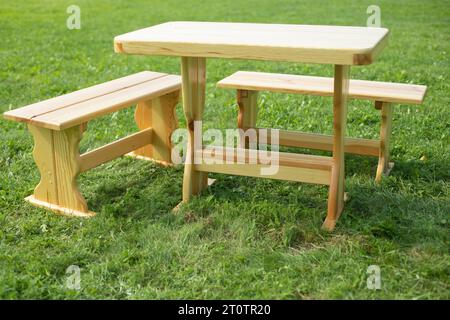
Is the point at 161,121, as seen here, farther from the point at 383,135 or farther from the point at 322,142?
the point at 383,135

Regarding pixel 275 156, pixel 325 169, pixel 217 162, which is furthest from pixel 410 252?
pixel 217 162

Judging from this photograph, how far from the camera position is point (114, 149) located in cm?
416

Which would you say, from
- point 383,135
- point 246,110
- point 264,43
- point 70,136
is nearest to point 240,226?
point 264,43

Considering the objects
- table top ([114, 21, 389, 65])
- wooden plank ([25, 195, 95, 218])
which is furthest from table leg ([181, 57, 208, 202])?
wooden plank ([25, 195, 95, 218])

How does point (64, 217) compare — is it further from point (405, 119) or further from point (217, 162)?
point (405, 119)

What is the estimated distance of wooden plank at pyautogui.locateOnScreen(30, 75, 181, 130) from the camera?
3.65 m

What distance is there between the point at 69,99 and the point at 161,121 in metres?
0.75

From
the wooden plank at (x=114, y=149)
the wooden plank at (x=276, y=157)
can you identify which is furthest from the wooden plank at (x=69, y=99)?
the wooden plank at (x=276, y=157)

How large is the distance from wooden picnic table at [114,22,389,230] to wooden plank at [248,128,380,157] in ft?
2.22

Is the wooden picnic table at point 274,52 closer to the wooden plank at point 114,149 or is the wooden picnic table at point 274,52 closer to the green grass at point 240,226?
the green grass at point 240,226

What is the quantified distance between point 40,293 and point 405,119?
11.8 ft

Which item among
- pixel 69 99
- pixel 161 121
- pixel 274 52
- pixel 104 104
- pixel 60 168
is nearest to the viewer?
pixel 274 52

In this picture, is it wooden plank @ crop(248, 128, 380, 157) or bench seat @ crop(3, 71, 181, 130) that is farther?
wooden plank @ crop(248, 128, 380, 157)

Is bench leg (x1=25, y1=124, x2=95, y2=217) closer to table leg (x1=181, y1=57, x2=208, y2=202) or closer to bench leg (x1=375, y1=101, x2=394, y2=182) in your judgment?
table leg (x1=181, y1=57, x2=208, y2=202)
